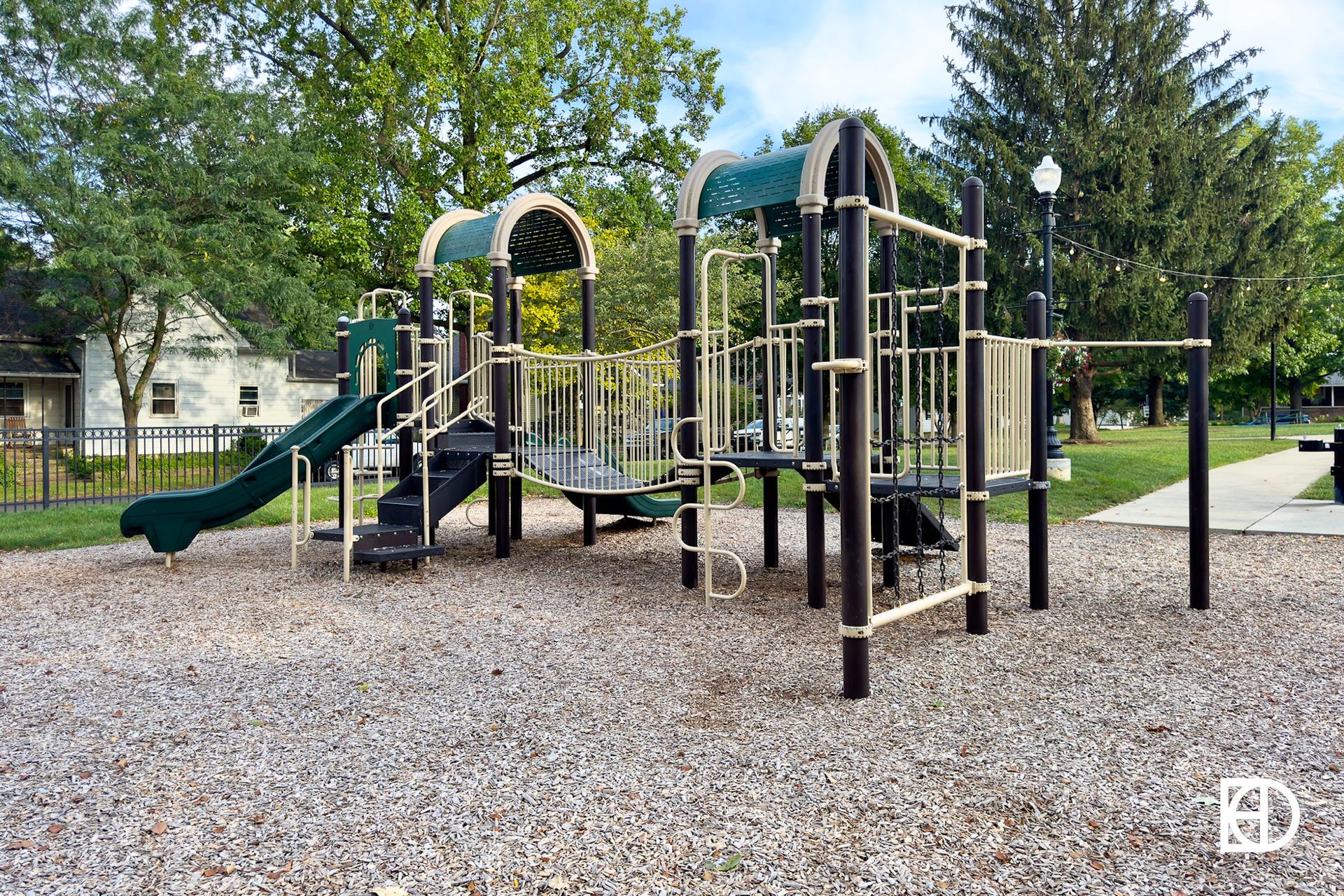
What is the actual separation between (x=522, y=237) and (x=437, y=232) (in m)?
1.16

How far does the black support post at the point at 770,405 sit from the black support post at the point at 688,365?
64 cm

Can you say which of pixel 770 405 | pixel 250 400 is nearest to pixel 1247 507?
pixel 770 405

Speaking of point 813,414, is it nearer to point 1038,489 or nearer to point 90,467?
point 1038,489

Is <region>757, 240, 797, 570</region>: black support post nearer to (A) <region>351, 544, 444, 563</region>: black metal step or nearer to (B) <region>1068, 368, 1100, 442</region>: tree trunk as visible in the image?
(A) <region>351, 544, 444, 563</region>: black metal step

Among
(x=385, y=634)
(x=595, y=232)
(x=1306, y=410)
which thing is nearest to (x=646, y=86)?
(x=595, y=232)

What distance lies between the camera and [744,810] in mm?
3166

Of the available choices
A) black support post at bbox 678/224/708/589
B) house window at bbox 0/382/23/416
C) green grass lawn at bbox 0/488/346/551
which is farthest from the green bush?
black support post at bbox 678/224/708/589

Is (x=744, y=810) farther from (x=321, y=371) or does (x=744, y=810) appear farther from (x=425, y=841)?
(x=321, y=371)

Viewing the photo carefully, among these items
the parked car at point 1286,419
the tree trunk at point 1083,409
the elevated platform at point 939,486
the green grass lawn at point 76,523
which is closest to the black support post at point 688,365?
the elevated platform at point 939,486

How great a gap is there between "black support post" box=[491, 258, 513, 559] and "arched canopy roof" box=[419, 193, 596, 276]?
1.10 feet

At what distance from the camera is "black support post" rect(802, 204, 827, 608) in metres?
6.29

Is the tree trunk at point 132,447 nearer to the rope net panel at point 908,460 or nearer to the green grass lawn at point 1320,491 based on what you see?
the rope net panel at point 908,460

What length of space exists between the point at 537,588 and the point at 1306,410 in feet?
198

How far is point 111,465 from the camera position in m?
16.1
